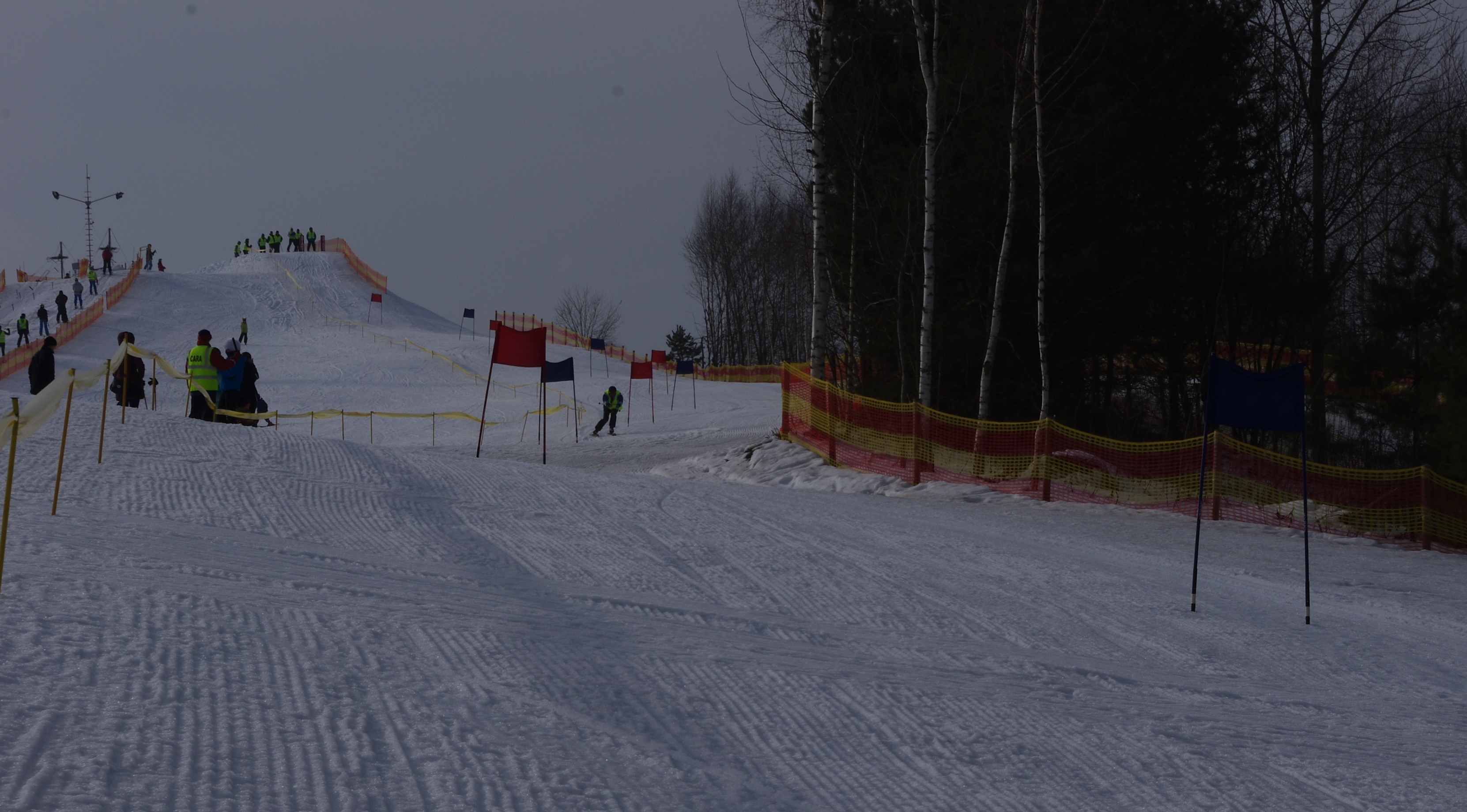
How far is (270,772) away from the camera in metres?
3.69

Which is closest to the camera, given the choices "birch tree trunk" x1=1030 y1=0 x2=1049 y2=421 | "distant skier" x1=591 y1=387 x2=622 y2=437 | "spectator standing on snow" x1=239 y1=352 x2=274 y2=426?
"spectator standing on snow" x1=239 y1=352 x2=274 y2=426

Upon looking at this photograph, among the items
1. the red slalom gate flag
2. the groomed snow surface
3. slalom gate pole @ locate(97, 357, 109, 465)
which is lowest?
the groomed snow surface

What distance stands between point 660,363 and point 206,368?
3161 centimetres

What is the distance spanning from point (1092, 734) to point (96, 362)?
43461mm

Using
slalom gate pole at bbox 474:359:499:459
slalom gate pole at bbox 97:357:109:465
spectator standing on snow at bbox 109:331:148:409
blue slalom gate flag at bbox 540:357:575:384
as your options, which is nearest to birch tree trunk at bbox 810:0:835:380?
slalom gate pole at bbox 474:359:499:459

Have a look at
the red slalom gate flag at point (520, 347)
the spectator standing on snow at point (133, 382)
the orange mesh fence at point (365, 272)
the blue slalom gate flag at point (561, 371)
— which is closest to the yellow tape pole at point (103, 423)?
the spectator standing on snow at point (133, 382)

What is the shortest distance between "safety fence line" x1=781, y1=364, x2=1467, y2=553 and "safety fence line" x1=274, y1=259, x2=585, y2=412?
17198 millimetres

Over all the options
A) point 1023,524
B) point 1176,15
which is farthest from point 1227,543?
point 1176,15

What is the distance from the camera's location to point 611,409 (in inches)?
1075

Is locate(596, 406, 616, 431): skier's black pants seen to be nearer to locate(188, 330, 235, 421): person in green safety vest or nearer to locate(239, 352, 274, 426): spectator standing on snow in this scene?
locate(239, 352, 274, 426): spectator standing on snow

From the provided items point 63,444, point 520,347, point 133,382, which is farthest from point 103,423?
point 520,347

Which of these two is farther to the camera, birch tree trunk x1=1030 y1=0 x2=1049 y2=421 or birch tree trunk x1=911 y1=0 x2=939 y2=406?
birch tree trunk x1=911 y1=0 x2=939 y2=406

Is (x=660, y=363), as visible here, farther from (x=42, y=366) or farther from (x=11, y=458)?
(x=11, y=458)

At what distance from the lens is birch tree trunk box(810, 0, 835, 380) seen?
57.0 ft
